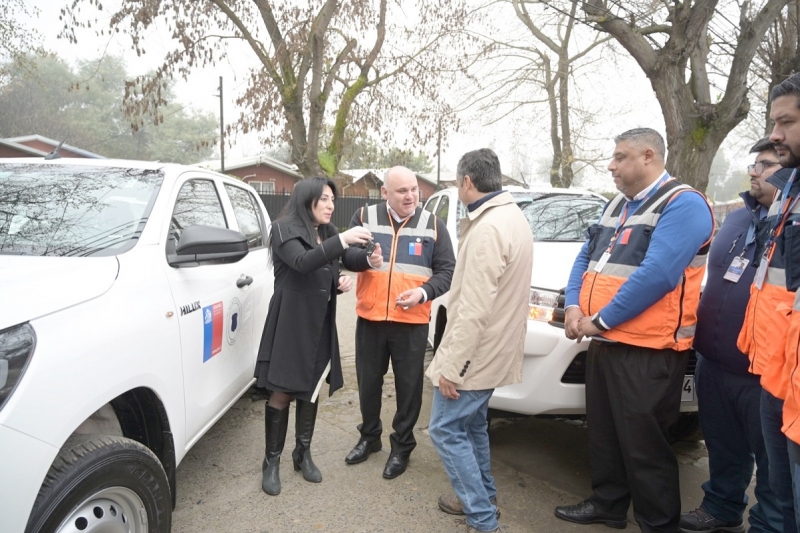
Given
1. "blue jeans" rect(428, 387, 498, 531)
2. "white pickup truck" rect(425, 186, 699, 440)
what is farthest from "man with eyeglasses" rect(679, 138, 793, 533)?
"blue jeans" rect(428, 387, 498, 531)

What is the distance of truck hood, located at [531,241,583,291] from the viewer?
3.18m

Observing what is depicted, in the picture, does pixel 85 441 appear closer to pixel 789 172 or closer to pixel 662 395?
pixel 662 395

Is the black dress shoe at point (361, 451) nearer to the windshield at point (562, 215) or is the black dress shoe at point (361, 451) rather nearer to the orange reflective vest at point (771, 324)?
the windshield at point (562, 215)

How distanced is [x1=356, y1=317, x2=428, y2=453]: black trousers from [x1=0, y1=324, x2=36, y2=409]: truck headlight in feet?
6.60

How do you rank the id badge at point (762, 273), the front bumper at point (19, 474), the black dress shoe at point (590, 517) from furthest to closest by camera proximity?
the black dress shoe at point (590, 517) < the id badge at point (762, 273) < the front bumper at point (19, 474)

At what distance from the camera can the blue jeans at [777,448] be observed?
6.42 feet

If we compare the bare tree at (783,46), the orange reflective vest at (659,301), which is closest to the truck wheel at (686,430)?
the orange reflective vest at (659,301)

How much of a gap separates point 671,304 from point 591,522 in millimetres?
1282

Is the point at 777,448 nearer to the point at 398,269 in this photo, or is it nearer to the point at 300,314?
the point at 398,269

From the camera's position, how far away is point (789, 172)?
2037 millimetres

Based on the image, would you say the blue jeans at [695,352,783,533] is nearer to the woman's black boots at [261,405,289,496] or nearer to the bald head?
the bald head

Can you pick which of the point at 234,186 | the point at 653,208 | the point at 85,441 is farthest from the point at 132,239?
the point at 653,208

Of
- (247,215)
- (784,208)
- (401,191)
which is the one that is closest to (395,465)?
(401,191)

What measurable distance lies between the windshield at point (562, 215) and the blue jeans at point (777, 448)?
248 cm
